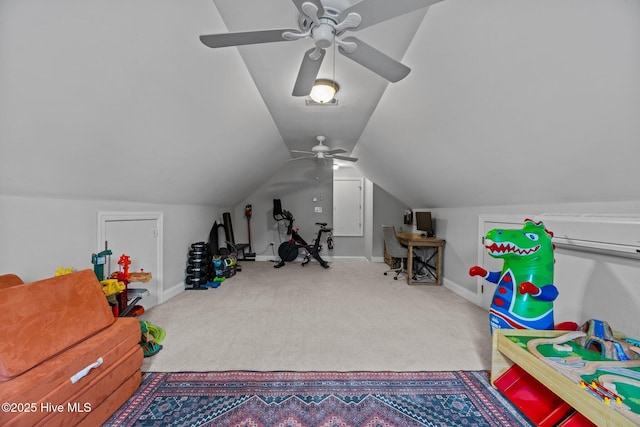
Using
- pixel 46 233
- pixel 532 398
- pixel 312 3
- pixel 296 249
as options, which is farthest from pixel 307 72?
pixel 296 249

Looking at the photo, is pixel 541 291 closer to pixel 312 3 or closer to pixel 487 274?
pixel 487 274

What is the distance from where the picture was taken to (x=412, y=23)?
1.74 m

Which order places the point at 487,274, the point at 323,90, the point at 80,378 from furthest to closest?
the point at 323,90 → the point at 487,274 → the point at 80,378

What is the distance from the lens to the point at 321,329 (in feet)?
8.39

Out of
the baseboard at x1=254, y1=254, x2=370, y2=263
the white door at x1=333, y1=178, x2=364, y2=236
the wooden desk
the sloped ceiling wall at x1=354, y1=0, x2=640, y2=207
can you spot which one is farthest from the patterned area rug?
the white door at x1=333, y1=178, x2=364, y2=236

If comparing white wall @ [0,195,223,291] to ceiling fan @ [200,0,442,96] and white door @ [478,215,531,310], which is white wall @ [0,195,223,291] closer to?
ceiling fan @ [200,0,442,96]

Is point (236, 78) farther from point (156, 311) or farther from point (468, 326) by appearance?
point (468, 326)

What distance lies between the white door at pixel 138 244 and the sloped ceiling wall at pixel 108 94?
30 cm

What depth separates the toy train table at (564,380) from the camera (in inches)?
42.3

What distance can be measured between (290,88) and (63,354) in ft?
8.72

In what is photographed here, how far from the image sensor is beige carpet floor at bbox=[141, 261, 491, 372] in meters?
1.99

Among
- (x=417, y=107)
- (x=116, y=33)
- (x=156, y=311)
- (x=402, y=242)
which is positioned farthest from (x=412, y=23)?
(x=156, y=311)

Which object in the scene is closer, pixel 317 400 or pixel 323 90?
pixel 317 400

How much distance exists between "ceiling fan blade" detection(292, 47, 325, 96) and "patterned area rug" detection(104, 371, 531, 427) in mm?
2114
